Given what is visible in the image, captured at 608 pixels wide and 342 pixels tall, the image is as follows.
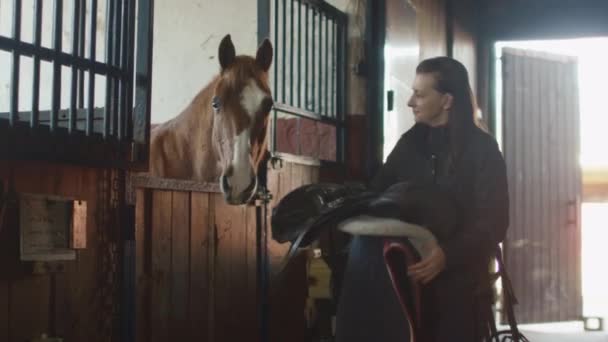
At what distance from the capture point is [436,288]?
1.69 metres

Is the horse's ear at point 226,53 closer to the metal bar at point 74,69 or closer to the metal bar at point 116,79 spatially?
the metal bar at point 116,79

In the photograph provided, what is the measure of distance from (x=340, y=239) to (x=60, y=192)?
99 centimetres

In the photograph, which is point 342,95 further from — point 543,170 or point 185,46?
point 543,170

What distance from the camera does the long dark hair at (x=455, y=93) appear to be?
194 centimetres

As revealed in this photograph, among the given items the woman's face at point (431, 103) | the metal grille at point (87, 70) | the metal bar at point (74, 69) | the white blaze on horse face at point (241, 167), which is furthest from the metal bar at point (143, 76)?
the woman's face at point (431, 103)

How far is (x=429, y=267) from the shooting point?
1624mm

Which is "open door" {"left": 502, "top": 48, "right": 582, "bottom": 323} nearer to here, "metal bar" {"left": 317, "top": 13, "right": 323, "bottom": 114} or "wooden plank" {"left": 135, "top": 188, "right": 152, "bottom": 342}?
"metal bar" {"left": 317, "top": 13, "right": 323, "bottom": 114}

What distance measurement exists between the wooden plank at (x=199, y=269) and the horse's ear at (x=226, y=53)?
46 cm

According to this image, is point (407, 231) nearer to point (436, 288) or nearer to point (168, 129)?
point (436, 288)

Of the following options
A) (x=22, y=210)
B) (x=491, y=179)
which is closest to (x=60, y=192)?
(x=22, y=210)

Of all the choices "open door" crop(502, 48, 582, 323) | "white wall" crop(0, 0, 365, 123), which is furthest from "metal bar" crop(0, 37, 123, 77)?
"open door" crop(502, 48, 582, 323)

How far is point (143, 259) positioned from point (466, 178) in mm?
895

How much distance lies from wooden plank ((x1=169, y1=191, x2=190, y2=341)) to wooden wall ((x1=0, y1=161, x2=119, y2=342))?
31cm

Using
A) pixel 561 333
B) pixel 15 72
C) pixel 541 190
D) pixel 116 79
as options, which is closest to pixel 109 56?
pixel 116 79
